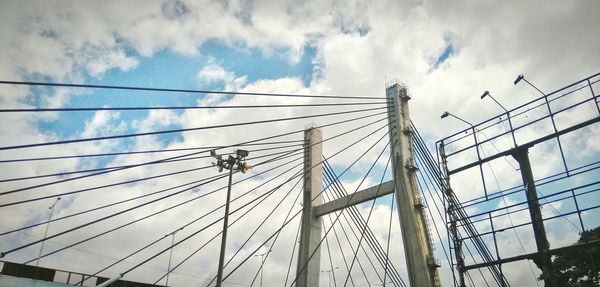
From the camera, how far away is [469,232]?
66.9 feet

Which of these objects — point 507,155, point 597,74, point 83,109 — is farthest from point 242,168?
point 597,74

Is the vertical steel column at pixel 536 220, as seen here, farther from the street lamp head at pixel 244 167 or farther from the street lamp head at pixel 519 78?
the street lamp head at pixel 244 167

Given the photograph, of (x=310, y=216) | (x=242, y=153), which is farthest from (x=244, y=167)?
(x=310, y=216)

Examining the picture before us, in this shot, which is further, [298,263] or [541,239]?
[298,263]

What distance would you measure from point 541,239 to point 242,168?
537 inches

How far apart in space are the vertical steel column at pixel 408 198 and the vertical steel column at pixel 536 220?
4.86 metres

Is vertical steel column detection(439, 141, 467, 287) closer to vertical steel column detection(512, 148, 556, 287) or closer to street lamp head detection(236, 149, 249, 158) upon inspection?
vertical steel column detection(512, 148, 556, 287)

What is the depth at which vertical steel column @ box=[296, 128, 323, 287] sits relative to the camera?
2464 centimetres

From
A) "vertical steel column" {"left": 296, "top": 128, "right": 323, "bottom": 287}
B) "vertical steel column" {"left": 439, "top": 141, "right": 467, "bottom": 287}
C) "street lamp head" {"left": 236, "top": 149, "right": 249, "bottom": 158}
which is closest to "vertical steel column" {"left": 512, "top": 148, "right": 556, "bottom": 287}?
"vertical steel column" {"left": 439, "top": 141, "right": 467, "bottom": 287}

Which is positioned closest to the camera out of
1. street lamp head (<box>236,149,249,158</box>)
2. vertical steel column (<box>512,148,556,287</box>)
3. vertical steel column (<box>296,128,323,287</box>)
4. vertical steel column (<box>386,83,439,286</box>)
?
vertical steel column (<box>512,148,556,287</box>)

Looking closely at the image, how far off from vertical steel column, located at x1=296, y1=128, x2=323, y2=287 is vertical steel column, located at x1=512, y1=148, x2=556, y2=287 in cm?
1157

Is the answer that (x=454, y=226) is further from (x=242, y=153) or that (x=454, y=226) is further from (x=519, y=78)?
(x=242, y=153)

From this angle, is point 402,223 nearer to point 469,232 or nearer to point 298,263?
point 469,232

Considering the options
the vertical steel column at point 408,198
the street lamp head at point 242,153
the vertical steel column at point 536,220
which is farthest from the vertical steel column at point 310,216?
the vertical steel column at point 536,220
